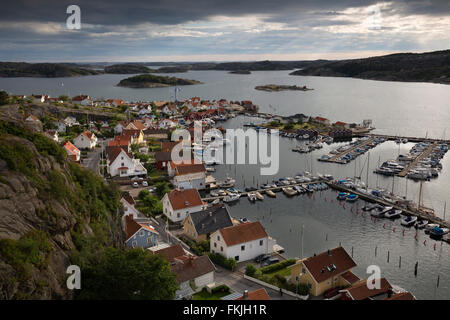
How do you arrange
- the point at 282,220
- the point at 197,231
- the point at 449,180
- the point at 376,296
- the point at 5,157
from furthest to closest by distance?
the point at 449,180 < the point at 282,220 < the point at 197,231 < the point at 376,296 < the point at 5,157

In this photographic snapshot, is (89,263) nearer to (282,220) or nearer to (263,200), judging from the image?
(282,220)

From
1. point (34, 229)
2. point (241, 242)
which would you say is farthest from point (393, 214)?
point (34, 229)

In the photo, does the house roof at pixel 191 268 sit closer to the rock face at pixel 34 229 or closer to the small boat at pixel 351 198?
the rock face at pixel 34 229

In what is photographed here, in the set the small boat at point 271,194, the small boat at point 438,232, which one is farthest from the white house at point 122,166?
the small boat at point 438,232

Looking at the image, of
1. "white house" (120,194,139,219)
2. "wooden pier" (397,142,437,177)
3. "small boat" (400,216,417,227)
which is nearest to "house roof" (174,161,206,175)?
"white house" (120,194,139,219)

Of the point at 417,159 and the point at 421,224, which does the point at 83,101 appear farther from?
the point at 421,224

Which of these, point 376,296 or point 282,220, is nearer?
point 376,296
